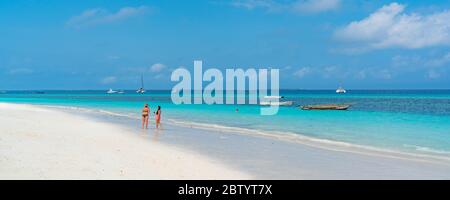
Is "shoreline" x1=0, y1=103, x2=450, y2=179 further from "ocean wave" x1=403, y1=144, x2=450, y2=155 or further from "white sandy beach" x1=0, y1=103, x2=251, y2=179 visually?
"ocean wave" x1=403, y1=144, x2=450, y2=155

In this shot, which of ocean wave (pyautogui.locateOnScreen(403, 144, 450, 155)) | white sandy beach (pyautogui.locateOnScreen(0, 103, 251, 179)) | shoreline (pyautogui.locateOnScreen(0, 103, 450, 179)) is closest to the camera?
white sandy beach (pyautogui.locateOnScreen(0, 103, 251, 179))

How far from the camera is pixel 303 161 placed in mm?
13133

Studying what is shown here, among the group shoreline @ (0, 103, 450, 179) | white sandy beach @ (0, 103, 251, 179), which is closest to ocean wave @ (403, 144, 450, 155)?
shoreline @ (0, 103, 450, 179)

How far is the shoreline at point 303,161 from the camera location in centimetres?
1119

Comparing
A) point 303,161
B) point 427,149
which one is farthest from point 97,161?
point 427,149

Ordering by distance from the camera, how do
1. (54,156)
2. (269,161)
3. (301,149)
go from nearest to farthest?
(54,156), (269,161), (301,149)

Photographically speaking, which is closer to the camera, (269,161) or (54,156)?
(54,156)

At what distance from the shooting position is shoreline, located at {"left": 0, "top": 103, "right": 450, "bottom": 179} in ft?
36.7

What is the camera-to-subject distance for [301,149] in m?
16.2

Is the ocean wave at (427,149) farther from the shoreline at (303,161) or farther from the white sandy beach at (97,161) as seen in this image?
the white sandy beach at (97,161)
